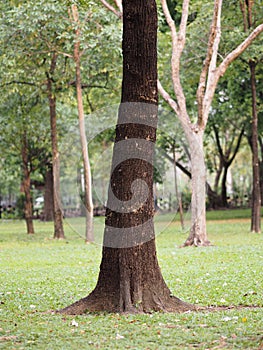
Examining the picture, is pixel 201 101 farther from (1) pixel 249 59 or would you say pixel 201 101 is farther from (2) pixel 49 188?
(2) pixel 49 188

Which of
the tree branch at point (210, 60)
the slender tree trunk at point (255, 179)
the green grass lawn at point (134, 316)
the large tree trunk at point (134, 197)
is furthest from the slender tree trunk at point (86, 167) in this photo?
the large tree trunk at point (134, 197)

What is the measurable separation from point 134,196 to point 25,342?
2358 millimetres

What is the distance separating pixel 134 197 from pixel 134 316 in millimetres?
1401

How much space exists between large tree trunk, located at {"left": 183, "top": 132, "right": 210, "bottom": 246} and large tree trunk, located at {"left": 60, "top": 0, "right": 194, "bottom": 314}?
964 cm

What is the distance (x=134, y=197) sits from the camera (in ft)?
26.6

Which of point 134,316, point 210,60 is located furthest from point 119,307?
point 210,60

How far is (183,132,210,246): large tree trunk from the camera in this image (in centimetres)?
1784

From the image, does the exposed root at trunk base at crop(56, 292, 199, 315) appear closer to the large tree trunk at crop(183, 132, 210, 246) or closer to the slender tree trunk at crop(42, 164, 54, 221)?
the large tree trunk at crop(183, 132, 210, 246)

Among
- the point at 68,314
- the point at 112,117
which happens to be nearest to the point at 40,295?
the point at 68,314

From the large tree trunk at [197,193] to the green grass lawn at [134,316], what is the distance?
1.91 feet

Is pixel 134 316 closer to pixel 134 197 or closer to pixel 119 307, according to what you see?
pixel 119 307

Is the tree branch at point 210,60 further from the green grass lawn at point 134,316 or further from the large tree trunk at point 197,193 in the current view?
the green grass lawn at point 134,316

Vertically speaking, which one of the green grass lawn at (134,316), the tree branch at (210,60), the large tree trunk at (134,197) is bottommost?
the green grass lawn at (134,316)

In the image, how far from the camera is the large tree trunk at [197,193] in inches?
703
